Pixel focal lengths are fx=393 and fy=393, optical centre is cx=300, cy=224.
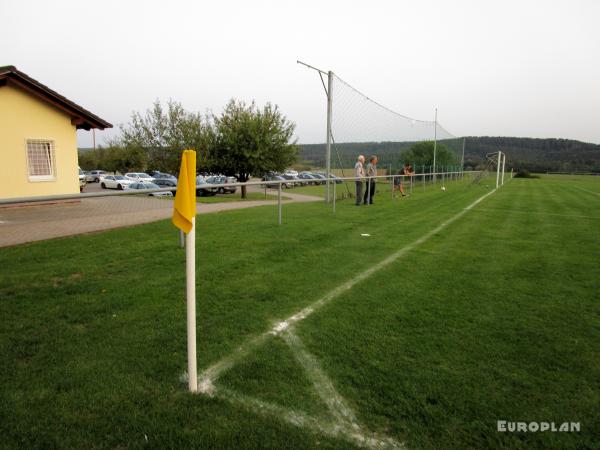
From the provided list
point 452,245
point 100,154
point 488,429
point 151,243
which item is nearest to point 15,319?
point 151,243

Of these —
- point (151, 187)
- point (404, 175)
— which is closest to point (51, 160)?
point (151, 187)

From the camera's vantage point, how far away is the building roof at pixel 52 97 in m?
13.0

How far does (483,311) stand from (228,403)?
2.71 metres

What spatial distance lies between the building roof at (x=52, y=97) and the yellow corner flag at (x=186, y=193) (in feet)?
45.8

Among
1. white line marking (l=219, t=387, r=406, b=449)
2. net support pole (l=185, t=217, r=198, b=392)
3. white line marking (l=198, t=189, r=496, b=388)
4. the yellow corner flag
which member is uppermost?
the yellow corner flag

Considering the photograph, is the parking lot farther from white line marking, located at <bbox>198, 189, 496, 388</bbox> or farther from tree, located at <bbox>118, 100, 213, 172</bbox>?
tree, located at <bbox>118, 100, 213, 172</bbox>

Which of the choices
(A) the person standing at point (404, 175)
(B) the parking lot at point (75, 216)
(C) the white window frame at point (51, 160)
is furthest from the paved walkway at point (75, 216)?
(A) the person standing at point (404, 175)

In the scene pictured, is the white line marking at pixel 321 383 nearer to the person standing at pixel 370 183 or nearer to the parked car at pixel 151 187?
the parked car at pixel 151 187

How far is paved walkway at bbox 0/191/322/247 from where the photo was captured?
4859 mm

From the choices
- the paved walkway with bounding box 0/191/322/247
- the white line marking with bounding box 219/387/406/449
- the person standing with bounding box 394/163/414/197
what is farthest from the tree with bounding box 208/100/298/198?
the white line marking with bounding box 219/387/406/449

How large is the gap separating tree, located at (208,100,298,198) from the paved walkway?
1921 cm

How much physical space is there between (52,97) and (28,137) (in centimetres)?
171

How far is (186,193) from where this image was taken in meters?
2.34

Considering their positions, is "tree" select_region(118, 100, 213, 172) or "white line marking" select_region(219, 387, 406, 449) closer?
"white line marking" select_region(219, 387, 406, 449)
